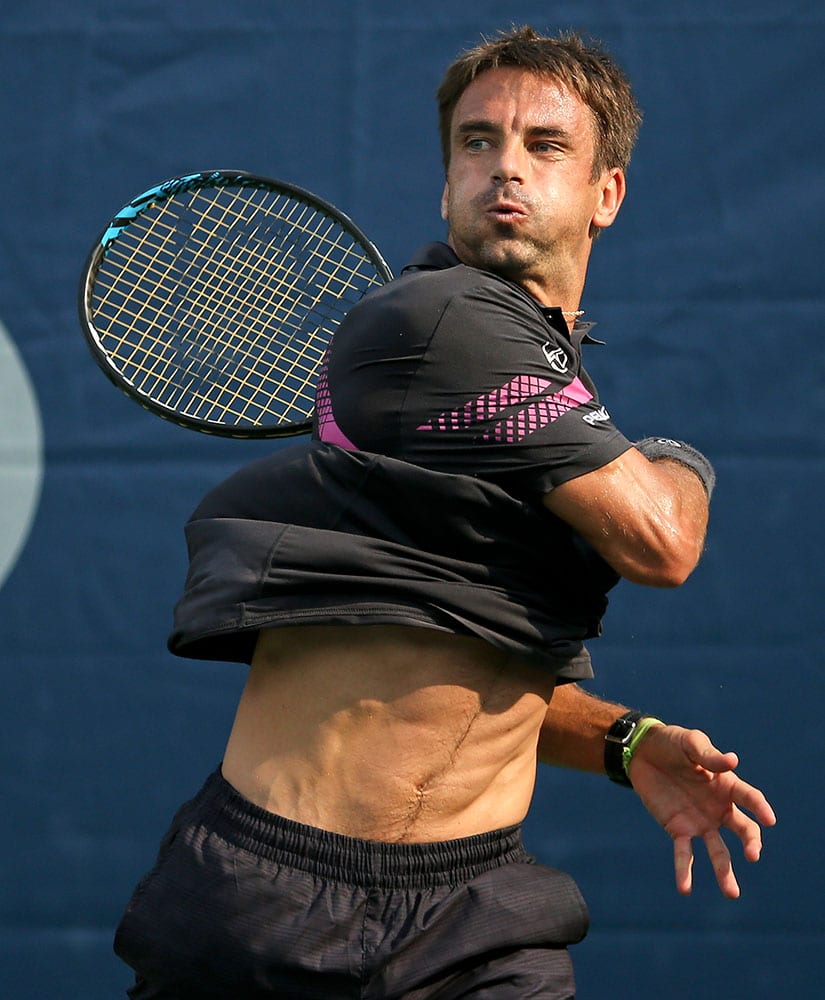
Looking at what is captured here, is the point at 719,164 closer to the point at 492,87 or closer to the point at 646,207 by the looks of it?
the point at 646,207

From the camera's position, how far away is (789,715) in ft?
9.45

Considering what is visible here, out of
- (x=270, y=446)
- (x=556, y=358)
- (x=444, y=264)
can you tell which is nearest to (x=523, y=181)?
(x=444, y=264)

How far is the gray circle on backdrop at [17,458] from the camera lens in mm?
3000

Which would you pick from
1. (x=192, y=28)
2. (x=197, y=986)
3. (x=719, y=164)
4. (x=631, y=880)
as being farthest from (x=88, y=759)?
(x=719, y=164)

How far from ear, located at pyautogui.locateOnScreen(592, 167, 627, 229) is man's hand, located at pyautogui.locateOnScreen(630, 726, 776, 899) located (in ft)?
2.38

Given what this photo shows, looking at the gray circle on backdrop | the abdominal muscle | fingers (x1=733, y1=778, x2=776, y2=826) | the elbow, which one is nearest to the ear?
the elbow

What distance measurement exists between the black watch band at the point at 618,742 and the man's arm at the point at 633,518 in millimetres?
340

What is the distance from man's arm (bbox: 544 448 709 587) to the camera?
5.39ft

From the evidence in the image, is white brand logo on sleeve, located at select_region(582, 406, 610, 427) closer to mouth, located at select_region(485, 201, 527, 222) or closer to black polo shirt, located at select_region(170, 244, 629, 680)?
black polo shirt, located at select_region(170, 244, 629, 680)

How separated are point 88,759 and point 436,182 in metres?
1.42

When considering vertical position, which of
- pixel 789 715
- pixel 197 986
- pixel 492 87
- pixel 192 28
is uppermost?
pixel 192 28

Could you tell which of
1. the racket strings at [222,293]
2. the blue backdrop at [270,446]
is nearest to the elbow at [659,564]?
the racket strings at [222,293]

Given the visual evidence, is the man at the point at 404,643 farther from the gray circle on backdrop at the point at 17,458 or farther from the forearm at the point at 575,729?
the gray circle on backdrop at the point at 17,458

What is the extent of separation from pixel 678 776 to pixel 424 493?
0.59 meters
